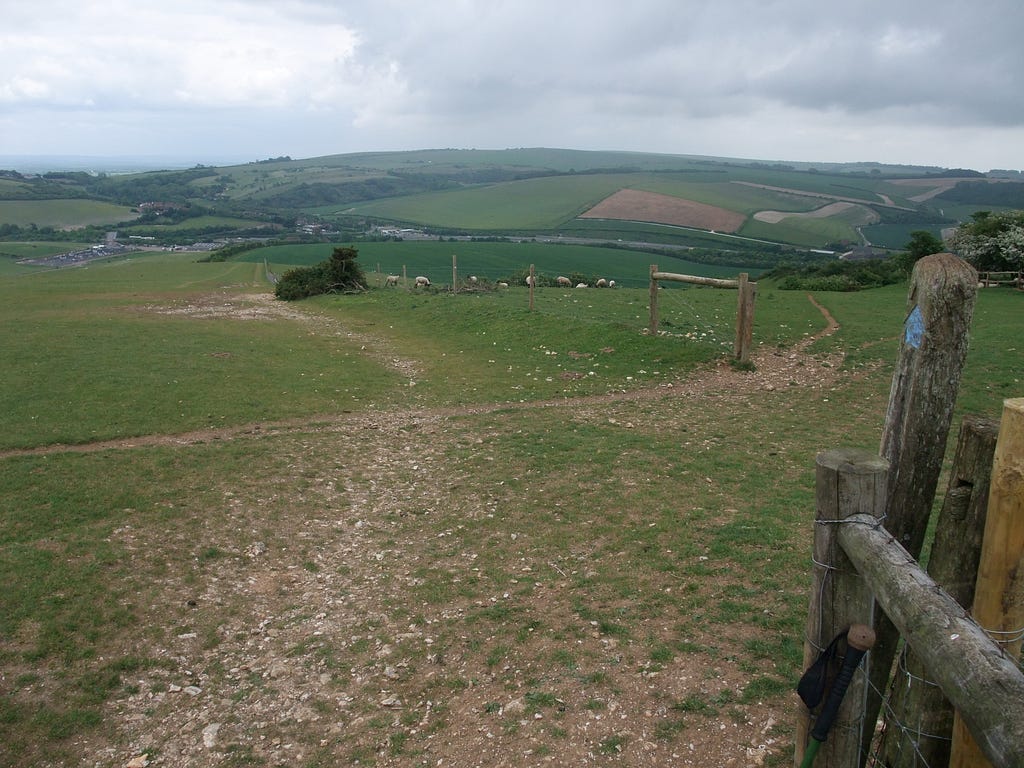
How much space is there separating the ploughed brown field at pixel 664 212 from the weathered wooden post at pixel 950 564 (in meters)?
92.0

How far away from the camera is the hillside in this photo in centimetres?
9238

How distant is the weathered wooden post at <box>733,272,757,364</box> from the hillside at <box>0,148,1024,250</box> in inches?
2557

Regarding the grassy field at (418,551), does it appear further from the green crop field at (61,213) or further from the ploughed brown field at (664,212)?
the green crop field at (61,213)

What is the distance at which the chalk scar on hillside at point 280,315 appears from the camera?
67.9ft

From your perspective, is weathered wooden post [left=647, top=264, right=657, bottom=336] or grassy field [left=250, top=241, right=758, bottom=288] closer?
weathered wooden post [left=647, top=264, right=657, bottom=336]

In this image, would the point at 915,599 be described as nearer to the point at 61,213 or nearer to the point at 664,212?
the point at 664,212

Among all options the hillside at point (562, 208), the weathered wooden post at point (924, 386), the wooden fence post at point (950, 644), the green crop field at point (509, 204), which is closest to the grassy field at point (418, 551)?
the weathered wooden post at point (924, 386)

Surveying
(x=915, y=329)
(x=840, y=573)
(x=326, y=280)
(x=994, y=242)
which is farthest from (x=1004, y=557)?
(x=994, y=242)

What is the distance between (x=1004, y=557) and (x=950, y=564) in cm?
37

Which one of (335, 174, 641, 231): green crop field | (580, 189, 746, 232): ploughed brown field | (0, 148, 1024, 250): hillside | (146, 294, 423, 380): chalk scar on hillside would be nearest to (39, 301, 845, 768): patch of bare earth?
(146, 294, 423, 380): chalk scar on hillside

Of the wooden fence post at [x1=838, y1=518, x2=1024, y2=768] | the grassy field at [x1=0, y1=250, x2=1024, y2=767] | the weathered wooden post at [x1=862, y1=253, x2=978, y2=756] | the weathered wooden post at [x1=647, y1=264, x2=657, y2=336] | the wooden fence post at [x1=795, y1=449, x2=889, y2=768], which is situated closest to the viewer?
the wooden fence post at [x1=838, y1=518, x2=1024, y2=768]

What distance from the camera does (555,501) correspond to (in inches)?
391

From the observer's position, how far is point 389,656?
6625mm

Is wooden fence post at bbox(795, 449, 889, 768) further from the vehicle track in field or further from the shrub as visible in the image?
the shrub
